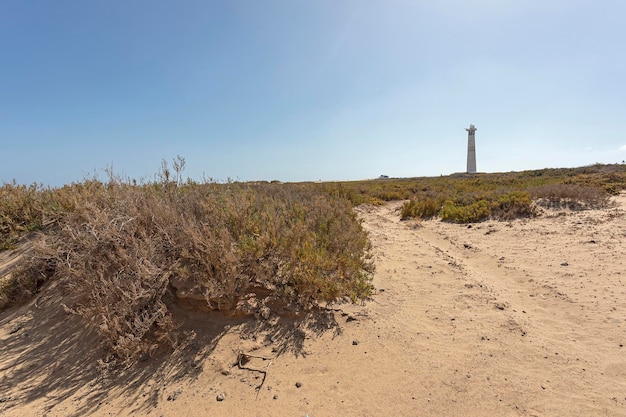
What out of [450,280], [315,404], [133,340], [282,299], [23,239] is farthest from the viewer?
[23,239]

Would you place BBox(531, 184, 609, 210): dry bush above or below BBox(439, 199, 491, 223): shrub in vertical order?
above

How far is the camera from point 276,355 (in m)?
3.12

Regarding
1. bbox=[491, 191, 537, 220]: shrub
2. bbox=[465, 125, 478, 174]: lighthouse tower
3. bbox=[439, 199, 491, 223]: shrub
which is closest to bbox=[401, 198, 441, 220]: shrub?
bbox=[439, 199, 491, 223]: shrub

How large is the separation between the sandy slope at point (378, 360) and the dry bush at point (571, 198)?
20.9ft

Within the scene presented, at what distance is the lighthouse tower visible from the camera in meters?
62.1

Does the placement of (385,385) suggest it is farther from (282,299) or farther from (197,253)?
(197,253)

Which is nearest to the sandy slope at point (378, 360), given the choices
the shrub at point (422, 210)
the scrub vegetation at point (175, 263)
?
the scrub vegetation at point (175, 263)

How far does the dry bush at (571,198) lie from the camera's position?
9.99 m

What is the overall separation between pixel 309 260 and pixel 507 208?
8600mm

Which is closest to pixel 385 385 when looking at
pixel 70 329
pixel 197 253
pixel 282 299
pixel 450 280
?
pixel 282 299

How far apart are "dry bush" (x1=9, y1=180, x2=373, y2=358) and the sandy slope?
308mm

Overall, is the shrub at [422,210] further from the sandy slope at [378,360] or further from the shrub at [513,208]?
the sandy slope at [378,360]

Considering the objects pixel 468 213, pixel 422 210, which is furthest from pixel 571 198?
pixel 422 210

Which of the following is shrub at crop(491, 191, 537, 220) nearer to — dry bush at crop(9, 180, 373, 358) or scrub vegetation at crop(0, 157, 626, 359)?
scrub vegetation at crop(0, 157, 626, 359)
